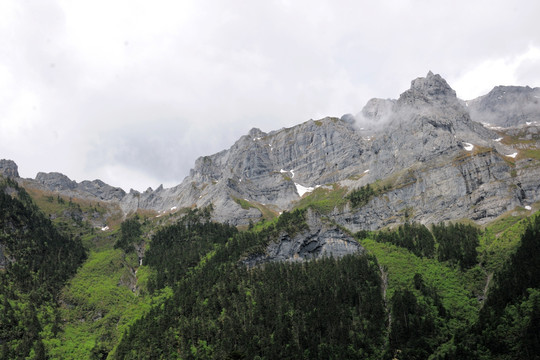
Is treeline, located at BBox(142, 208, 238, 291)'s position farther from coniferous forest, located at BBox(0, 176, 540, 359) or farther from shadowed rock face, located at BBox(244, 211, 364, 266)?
shadowed rock face, located at BBox(244, 211, 364, 266)

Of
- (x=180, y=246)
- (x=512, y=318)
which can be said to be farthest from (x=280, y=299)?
(x=180, y=246)

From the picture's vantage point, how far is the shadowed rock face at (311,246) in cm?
13700

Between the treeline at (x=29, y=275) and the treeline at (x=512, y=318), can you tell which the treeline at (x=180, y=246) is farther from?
the treeline at (x=512, y=318)

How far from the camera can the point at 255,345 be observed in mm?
88125

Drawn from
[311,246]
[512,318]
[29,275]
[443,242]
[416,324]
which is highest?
[29,275]

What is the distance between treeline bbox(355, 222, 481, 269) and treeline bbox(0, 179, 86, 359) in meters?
104

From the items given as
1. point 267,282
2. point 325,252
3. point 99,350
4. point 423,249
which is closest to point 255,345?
point 267,282

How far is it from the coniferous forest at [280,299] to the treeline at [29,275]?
0.43 meters

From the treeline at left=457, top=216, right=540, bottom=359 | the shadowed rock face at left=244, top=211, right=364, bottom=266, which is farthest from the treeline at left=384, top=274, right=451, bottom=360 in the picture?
the shadowed rock face at left=244, top=211, right=364, bottom=266

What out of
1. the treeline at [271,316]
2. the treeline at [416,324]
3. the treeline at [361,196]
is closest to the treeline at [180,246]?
the treeline at [271,316]

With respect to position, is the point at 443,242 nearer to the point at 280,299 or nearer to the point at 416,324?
the point at 416,324

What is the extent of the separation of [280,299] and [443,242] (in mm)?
56555

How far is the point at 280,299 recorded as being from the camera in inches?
3971

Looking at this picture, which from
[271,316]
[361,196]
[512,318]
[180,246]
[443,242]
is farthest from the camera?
[361,196]
